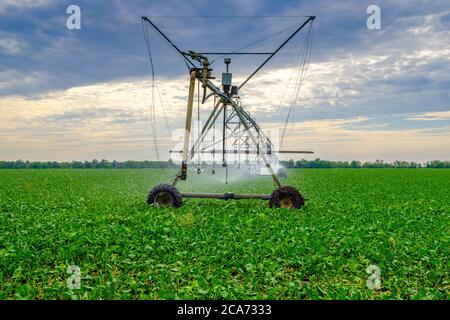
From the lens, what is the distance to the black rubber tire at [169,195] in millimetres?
15961

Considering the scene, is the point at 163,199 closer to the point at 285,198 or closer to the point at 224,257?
the point at 285,198

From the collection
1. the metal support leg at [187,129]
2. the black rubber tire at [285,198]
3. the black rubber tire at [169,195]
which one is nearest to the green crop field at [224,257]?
the black rubber tire at [285,198]

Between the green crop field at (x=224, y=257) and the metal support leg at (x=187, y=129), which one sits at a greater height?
the metal support leg at (x=187, y=129)

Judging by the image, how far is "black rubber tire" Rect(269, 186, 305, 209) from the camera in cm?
1570

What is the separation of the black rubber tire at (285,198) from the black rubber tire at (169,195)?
123 inches

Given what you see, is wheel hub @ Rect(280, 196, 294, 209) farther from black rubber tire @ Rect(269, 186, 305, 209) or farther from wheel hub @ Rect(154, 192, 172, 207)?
wheel hub @ Rect(154, 192, 172, 207)

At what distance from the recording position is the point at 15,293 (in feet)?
22.9

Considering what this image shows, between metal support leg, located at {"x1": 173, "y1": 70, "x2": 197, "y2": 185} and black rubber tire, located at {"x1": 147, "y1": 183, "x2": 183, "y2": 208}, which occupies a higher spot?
metal support leg, located at {"x1": 173, "y1": 70, "x2": 197, "y2": 185}

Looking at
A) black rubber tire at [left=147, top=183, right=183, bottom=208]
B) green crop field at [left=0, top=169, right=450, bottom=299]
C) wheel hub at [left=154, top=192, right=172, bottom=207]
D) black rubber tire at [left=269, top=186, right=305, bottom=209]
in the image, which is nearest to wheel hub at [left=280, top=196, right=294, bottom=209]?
black rubber tire at [left=269, top=186, right=305, bottom=209]

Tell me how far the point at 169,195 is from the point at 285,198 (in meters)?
3.92

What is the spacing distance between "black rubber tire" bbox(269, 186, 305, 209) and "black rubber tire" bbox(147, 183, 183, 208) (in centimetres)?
311

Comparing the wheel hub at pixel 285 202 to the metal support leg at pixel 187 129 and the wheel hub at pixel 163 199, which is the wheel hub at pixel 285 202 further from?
the wheel hub at pixel 163 199
